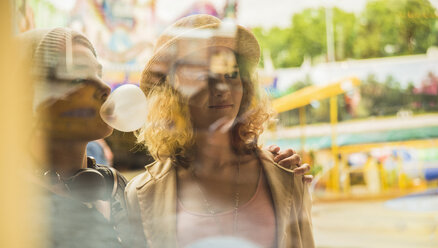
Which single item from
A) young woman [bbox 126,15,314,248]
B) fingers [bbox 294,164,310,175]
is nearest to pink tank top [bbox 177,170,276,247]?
young woman [bbox 126,15,314,248]

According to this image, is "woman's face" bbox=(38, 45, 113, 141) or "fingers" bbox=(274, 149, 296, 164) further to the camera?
"fingers" bbox=(274, 149, 296, 164)

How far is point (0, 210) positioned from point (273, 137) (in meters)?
0.73

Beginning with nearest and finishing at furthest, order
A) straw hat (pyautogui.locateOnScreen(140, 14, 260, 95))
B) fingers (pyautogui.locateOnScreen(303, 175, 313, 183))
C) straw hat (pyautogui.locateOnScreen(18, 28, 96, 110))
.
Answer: straw hat (pyautogui.locateOnScreen(18, 28, 96, 110))
straw hat (pyautogui.locateOnScreen(140, 14, 260, 95))
fingers (pyautogui.locateOnScreen(303, 175, 313, 183))

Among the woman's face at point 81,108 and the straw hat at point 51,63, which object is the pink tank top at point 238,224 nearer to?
the woman's face at point 81,108

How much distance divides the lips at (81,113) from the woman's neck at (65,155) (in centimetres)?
7

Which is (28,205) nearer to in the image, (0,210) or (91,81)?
(0,210)

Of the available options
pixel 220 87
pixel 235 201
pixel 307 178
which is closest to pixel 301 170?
pixel 307 178

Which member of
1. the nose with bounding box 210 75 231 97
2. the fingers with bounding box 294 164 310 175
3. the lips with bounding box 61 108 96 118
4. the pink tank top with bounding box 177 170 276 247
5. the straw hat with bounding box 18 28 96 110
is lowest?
the pink tank top with bounding box 177 170 276 247

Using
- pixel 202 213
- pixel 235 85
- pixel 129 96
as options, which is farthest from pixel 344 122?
pixel 129 96

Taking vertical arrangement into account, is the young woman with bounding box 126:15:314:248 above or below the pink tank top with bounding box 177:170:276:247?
above

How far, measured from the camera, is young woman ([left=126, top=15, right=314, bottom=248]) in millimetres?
1038

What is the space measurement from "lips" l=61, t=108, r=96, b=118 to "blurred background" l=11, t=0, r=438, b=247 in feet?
0.73

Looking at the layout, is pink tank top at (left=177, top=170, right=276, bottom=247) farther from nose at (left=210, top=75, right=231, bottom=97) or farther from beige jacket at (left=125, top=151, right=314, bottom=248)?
nose at (left=210, top=75, right=231, bottom=97)

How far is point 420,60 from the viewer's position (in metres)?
1.31
